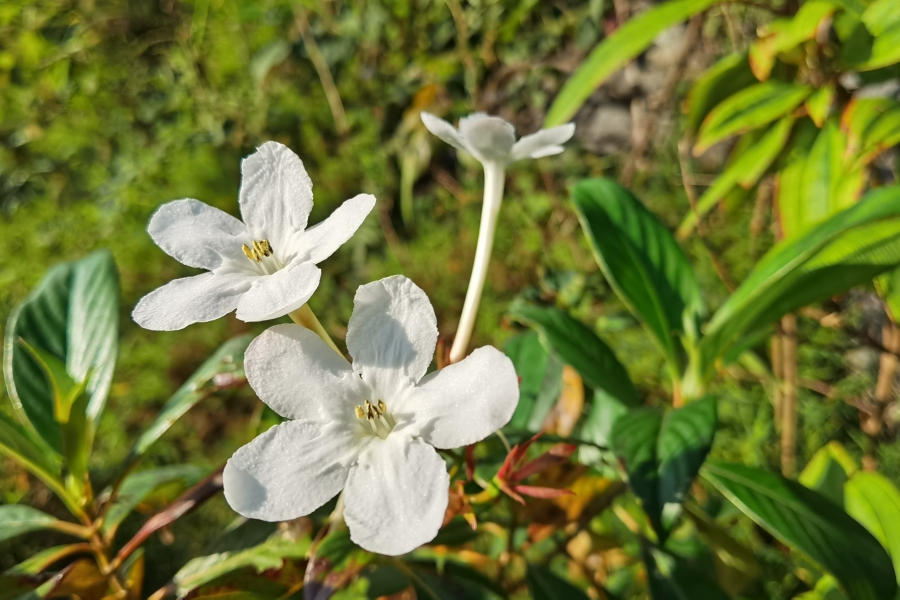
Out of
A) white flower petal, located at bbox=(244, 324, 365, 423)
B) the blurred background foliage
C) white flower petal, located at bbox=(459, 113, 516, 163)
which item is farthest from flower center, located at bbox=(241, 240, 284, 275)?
the blurred background foliage

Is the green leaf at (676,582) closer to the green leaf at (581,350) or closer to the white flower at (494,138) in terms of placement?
the green leaf at (581,350)

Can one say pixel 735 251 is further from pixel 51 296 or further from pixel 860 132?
pixel 51 296

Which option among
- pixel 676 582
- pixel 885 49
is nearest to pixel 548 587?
pixel 676 582

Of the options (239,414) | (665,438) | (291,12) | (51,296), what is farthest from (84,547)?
(291,12)

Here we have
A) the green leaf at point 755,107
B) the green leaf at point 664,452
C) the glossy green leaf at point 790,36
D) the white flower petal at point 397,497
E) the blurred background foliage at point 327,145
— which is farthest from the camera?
the blurred background foliage at point 327,145

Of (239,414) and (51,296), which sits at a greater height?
(51,296)

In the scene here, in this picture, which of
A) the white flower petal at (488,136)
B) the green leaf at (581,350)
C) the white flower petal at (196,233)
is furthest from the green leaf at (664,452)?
the white flower petal at (196,233)
